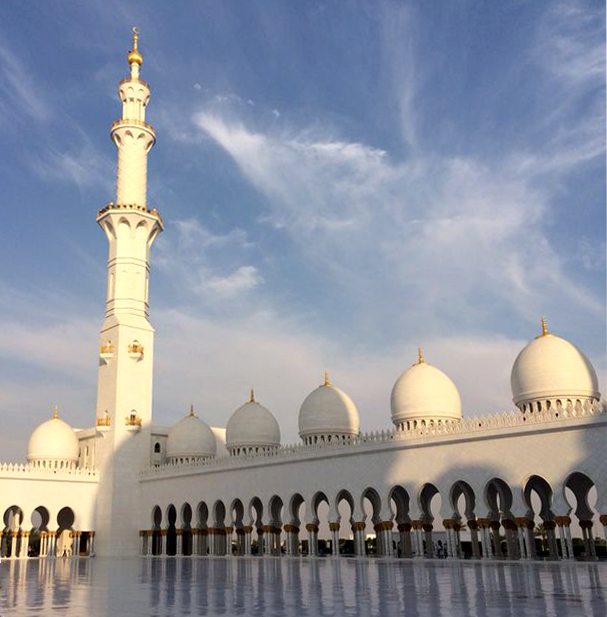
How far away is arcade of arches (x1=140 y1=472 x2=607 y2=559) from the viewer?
24.3 meters

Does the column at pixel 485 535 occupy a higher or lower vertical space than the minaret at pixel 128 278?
lower

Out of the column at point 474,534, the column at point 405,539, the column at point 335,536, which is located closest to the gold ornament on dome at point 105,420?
the column at point 335,536

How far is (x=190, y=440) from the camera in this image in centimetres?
4053

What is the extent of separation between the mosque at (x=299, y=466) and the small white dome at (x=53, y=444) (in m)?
0.08

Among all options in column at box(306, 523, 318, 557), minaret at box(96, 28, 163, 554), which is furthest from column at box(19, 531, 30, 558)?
column at box(306, 523, 318, 557)

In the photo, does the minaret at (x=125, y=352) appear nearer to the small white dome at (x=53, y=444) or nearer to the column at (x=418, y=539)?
the small white dome at (x=53, y=444)

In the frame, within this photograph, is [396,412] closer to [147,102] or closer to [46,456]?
[46,456]

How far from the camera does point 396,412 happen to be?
30062 millimetres

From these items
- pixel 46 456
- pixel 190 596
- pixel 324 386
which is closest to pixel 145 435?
pixel 46 456

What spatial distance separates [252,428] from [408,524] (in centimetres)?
1106

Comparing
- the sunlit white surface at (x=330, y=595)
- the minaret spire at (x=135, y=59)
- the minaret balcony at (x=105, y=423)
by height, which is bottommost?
the sunlit white surface at (x=330, y=595)

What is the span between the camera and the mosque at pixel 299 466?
A: 24.1 meters

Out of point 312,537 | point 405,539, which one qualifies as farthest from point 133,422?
point 405,539

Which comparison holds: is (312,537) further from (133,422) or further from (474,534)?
Answer: (133,422)
